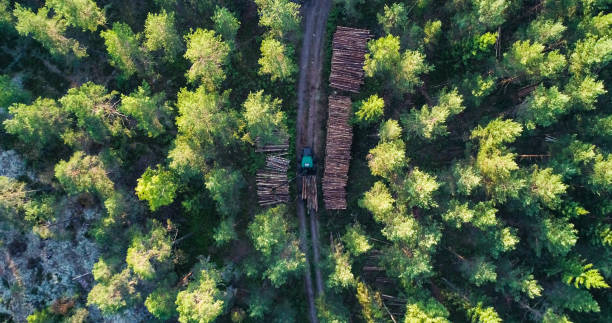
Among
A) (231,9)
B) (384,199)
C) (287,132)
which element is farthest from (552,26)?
(231,9)

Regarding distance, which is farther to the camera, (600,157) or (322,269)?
(322,269)

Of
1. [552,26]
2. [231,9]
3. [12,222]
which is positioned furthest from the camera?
[231,9]

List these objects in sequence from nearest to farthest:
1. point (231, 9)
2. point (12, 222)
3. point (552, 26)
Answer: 1. point (552, 26)
2. point (12, 222)
3. point (231, 9)

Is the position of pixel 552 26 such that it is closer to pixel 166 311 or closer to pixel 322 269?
pixel 322 269

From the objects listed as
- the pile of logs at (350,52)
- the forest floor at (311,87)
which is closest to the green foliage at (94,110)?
the forest floor at (311,87)

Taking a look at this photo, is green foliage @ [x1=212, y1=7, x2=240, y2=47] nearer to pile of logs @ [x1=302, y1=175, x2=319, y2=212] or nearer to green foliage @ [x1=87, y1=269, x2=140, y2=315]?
pile of logs @ [x1=302, y1=175, x2=319, y2=212]

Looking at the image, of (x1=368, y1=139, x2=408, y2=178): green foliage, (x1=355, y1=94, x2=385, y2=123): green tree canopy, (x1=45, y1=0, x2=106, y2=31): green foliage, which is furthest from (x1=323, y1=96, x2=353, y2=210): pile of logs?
(x1=45, y1=0, x2=106, y2=31): green foliage

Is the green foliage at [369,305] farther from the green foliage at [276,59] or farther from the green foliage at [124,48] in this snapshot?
the green foliage at [124,48]
